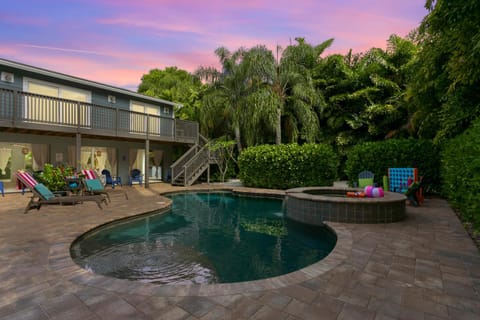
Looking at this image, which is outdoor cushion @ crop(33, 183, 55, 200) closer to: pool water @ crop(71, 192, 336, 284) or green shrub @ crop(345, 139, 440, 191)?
pool water @ crop(71, 192, 336, 284)

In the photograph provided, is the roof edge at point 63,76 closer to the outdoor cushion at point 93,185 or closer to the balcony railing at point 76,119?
the balcony railing at point 76,119

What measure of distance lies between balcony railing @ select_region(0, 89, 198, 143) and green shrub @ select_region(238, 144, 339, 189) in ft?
18.3

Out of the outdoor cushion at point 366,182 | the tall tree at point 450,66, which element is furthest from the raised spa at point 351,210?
the outdoor cushion at point 366,182

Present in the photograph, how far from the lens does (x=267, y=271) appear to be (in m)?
4.12

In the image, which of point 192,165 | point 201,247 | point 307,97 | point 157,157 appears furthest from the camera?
point 157,157

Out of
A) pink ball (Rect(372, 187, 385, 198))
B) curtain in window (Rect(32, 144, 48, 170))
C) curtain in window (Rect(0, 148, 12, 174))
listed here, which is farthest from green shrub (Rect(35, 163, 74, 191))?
pink ball (Rect(372, 187, 385, 198))

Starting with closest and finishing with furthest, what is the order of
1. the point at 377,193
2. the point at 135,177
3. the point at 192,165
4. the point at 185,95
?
the point at 377,193, the point at 192,165, the point at 135,177, the point at 185,95

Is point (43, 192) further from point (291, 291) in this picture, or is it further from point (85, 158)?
point (291, 291)

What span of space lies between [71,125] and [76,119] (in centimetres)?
49

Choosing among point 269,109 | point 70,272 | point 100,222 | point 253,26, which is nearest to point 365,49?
point 269,109

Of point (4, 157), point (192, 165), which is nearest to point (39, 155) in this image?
point (4, 157)

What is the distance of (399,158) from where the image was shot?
1073cm

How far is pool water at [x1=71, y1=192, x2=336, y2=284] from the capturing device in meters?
4.05

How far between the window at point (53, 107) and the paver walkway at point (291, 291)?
801cm
